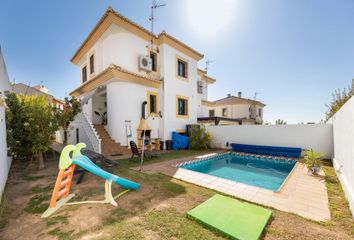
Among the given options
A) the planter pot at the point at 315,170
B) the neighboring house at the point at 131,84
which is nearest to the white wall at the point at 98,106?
the neighboring house at the point at 131,84

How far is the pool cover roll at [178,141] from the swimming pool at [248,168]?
175 inches

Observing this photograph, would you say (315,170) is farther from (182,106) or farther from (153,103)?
(153,103)

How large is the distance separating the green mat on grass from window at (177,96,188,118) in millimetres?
13552

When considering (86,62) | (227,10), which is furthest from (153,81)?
(86,62)

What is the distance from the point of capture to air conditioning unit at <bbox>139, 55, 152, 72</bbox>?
1522 centimetres

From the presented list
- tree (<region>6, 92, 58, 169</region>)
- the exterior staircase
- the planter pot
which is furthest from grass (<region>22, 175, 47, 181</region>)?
the planter pot

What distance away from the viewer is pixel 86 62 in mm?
18328

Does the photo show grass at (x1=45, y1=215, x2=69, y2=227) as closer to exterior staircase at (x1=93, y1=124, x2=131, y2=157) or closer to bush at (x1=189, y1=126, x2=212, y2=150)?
exterior staircase at (x1=93, y1=124, x2=131, y2=157)

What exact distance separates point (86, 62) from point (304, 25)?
2157cm

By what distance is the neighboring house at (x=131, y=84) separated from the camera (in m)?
13.7

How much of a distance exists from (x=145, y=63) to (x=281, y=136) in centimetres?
1480

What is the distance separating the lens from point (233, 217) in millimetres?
3934

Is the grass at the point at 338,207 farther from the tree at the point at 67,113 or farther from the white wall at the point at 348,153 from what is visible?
the tree at the point at 67,113

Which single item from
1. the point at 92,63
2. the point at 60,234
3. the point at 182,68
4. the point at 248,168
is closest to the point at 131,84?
the point at 92,63
